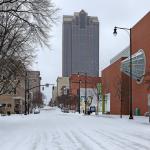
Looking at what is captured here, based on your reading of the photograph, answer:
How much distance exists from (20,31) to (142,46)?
126ft

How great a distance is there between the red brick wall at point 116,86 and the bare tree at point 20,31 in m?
38.3

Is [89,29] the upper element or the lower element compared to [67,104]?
upper

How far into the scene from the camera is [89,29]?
175875mm

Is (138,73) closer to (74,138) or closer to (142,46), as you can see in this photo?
(142,46)

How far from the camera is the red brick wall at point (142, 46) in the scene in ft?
246

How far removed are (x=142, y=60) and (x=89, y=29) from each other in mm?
97930

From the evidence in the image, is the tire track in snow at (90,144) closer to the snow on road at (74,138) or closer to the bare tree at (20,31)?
the snow on road at (74,138)

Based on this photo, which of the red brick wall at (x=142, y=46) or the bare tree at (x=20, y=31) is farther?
the red brick wall at (x=142, y=46)

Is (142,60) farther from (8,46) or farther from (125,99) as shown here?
(8,46)

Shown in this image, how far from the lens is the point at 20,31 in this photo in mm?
44656

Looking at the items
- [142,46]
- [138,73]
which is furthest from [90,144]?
[138,73]

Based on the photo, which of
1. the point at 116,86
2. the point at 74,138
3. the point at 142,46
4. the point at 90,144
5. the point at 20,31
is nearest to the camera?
the point at 90,144

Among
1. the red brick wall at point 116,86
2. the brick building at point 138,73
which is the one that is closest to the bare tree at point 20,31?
the brick building at point 138,73

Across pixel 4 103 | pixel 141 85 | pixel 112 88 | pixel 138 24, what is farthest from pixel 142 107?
pixel 4 103
